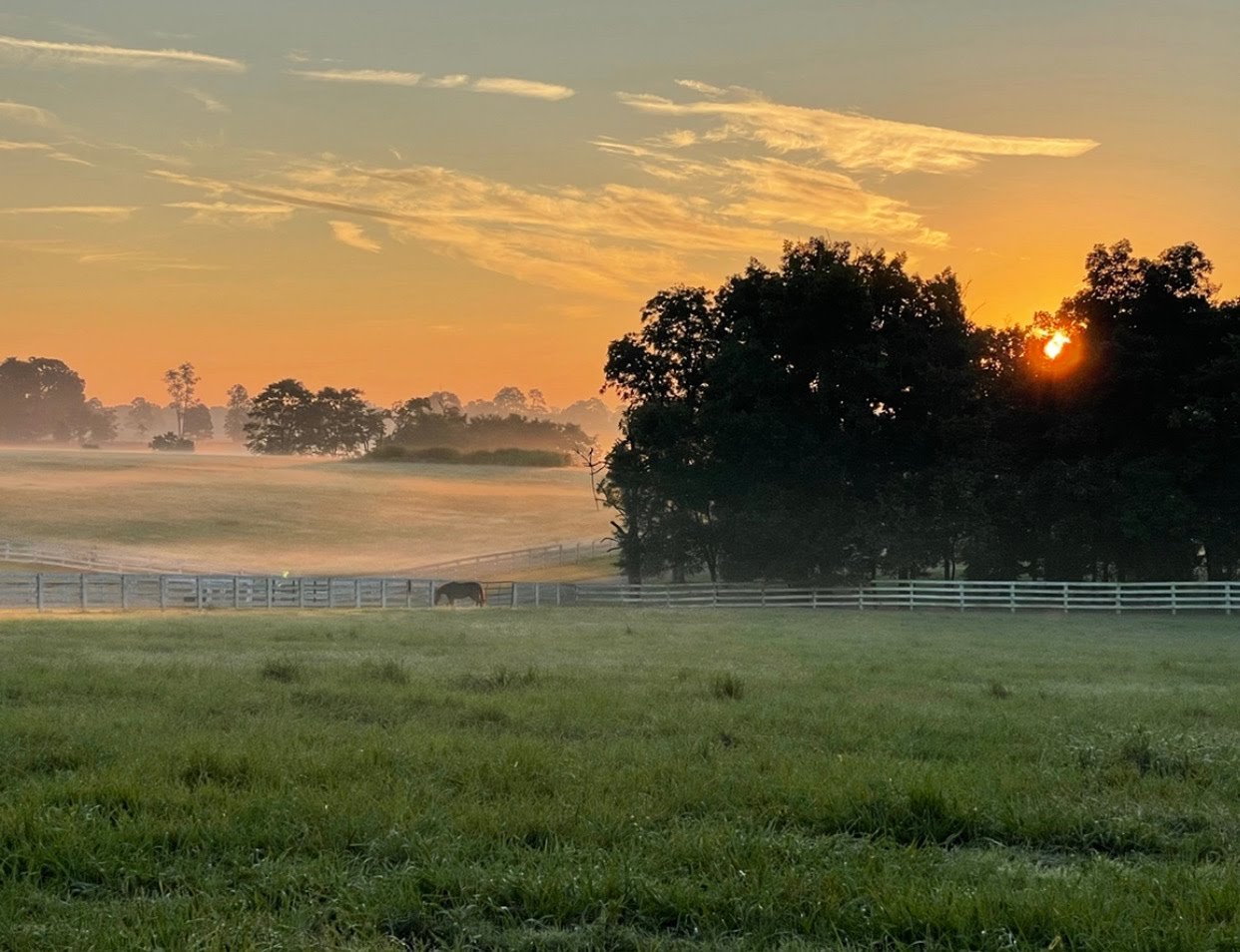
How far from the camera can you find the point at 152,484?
121500 mm

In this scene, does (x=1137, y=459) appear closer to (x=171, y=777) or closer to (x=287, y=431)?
(x=171, y=777)

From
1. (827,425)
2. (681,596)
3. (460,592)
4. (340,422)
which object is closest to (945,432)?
(827,425)

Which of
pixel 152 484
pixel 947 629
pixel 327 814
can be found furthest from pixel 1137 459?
pixel 152 484

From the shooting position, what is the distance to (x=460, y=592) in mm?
56875

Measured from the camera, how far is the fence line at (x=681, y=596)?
161ft

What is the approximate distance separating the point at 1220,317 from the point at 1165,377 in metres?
3.25

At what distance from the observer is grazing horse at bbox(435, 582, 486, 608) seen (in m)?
56.3

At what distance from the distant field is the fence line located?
30.8 m

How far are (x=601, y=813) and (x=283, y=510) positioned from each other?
361 feet

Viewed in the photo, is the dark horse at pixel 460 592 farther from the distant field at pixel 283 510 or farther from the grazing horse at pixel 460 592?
the distant field at pixel 283 510

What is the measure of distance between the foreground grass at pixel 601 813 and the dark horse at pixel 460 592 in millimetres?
39371

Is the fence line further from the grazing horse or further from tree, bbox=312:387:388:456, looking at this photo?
tree, bbox=312:387:388:456

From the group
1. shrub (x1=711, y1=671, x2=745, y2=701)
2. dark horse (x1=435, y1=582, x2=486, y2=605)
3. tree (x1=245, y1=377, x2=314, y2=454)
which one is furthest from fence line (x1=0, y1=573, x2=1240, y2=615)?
tree (x1=245, y1=377, x2=314, y2=454)

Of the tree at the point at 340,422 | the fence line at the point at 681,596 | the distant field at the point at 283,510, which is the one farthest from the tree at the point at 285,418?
the fence line at the point at 681,596
